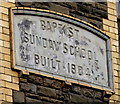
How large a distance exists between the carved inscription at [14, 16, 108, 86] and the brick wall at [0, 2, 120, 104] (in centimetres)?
23

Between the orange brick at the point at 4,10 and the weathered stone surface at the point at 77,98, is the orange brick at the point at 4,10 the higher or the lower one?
the higher one

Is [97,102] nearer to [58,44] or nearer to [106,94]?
[106,94]

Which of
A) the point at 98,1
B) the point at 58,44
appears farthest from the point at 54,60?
the point at 98,1

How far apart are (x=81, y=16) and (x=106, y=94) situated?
1853 mm

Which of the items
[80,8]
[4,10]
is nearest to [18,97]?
[4,10]

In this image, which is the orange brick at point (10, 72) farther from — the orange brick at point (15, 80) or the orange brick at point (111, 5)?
the orange brick at point (111, 5)

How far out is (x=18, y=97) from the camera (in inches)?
703

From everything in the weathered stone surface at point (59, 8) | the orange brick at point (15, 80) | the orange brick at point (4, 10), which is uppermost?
the orange brick at point (4, 10)

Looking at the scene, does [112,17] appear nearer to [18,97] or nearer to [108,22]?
[108,22]

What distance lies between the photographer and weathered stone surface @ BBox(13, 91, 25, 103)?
1777cm

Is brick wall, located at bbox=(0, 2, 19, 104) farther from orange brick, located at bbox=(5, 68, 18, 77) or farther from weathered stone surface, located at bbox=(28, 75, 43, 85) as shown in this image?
weathered stone surface, located at bbox=(28, 75, 43, 85)

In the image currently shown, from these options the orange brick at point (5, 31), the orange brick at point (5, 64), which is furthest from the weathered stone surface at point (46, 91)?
the orange brick at point (5, 31)

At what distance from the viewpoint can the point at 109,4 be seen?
66.7 ft

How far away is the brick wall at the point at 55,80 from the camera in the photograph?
58.4 feet
